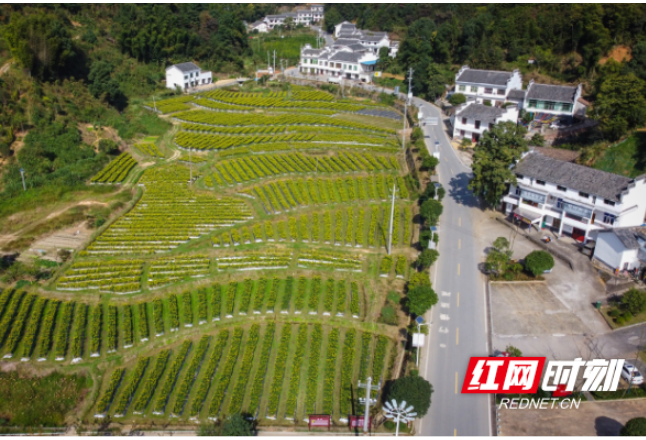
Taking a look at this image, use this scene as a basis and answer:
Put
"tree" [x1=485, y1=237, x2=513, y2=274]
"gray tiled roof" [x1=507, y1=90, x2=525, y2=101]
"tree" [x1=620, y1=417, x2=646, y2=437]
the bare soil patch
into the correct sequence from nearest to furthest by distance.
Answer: "tree" [x1=620, y1=417, x2=646, y2=437] → "tree" [x1=485, y1=237, x2=513, y2=274] → "gray tiled roof" [x1=507, y1=90, x2=525, y2=101] → the bare soil patch

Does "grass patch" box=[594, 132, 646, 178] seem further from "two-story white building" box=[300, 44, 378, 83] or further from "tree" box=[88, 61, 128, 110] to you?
"tree" box=[88, 61, 128, 110]

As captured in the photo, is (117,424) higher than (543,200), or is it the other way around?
(543,200)

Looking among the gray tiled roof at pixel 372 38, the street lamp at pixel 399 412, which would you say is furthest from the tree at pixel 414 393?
the gray tiled roof at pixel 372 38

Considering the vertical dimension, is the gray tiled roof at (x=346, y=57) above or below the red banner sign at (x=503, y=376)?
above

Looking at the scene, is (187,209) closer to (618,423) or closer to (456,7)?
(618,423)

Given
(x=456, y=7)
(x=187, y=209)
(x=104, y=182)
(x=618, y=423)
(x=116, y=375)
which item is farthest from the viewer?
(x=456, y=7)

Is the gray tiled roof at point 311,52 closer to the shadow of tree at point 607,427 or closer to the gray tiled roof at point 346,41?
the gray tiled roof at point 346,41

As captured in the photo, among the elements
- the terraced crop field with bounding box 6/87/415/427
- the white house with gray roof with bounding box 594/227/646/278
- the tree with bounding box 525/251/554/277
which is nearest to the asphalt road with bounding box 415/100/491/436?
Answer: the terraced crop field with bounding box 6/87/415/427

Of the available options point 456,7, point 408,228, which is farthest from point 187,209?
point 456,7
